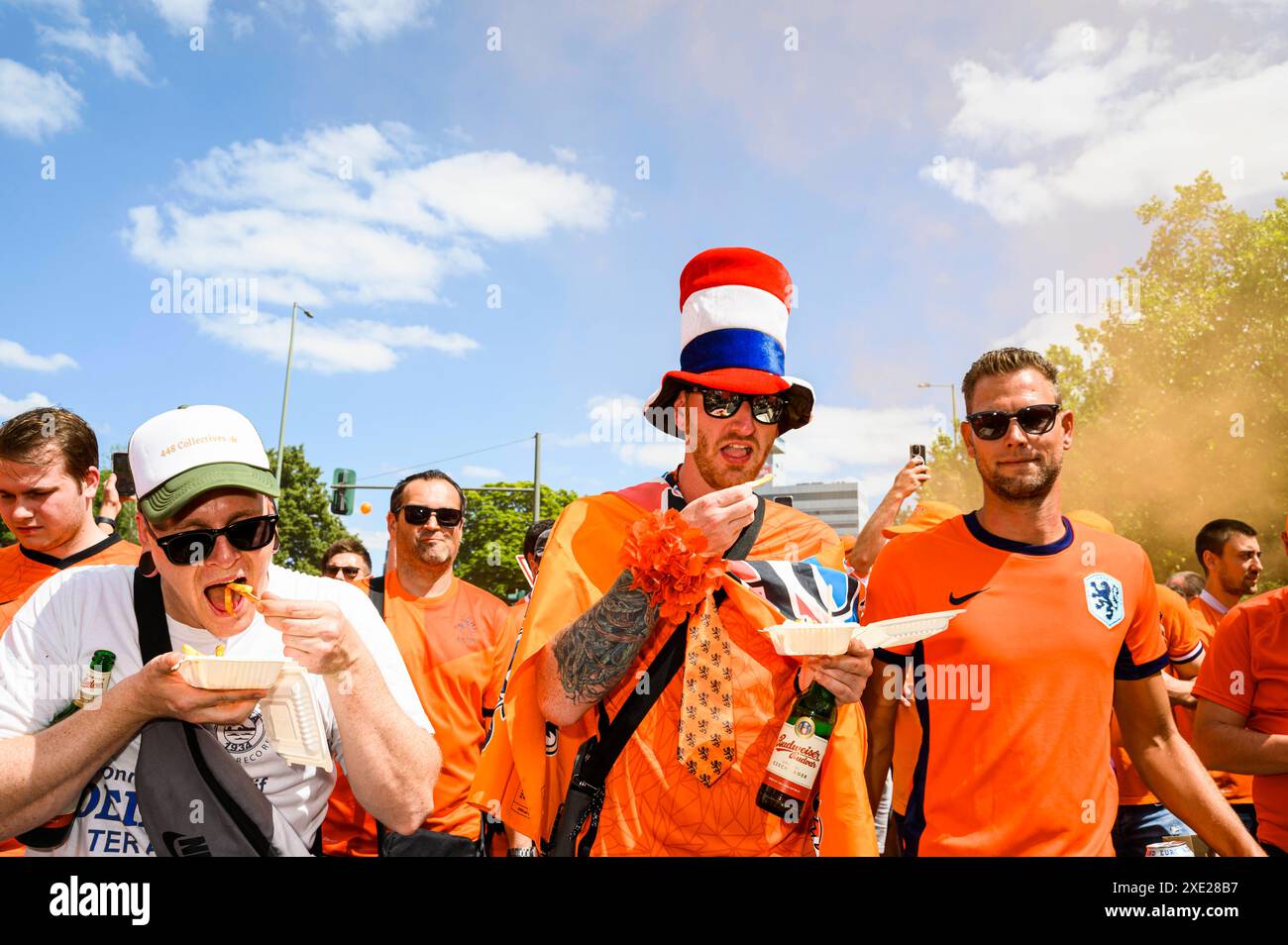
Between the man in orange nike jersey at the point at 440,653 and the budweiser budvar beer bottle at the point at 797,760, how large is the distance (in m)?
1.96

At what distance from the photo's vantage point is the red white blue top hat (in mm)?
3252

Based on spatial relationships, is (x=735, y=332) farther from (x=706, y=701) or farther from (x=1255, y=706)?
(x=1255, y=706)

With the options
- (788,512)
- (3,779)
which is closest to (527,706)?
(788,512)

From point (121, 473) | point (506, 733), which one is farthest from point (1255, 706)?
point (121, 473)

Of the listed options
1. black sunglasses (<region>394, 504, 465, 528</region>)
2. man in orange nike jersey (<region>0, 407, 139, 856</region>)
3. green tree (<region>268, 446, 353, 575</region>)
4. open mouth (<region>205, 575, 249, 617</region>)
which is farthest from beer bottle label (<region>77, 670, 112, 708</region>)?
green tree (<region>268, 446, 353, 575</region>)

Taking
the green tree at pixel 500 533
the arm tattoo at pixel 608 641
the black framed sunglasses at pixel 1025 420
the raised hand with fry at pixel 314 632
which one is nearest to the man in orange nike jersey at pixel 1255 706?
the black framed sunglasses at pixel 1025 420

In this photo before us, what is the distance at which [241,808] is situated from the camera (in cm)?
240

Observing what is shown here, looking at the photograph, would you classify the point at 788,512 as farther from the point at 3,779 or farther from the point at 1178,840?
the point at 1178,840

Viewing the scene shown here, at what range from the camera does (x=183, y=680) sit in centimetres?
234

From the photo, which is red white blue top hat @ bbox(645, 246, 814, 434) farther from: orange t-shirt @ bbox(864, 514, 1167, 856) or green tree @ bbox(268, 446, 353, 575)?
green tree @ bbox(268, 446, 353, 575)

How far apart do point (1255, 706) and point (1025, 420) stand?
196 centimetres

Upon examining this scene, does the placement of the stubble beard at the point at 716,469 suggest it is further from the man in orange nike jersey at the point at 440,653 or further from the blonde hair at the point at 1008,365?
the man in orange nike jersey at the point at 440,653

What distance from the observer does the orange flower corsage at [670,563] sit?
8.96ft
